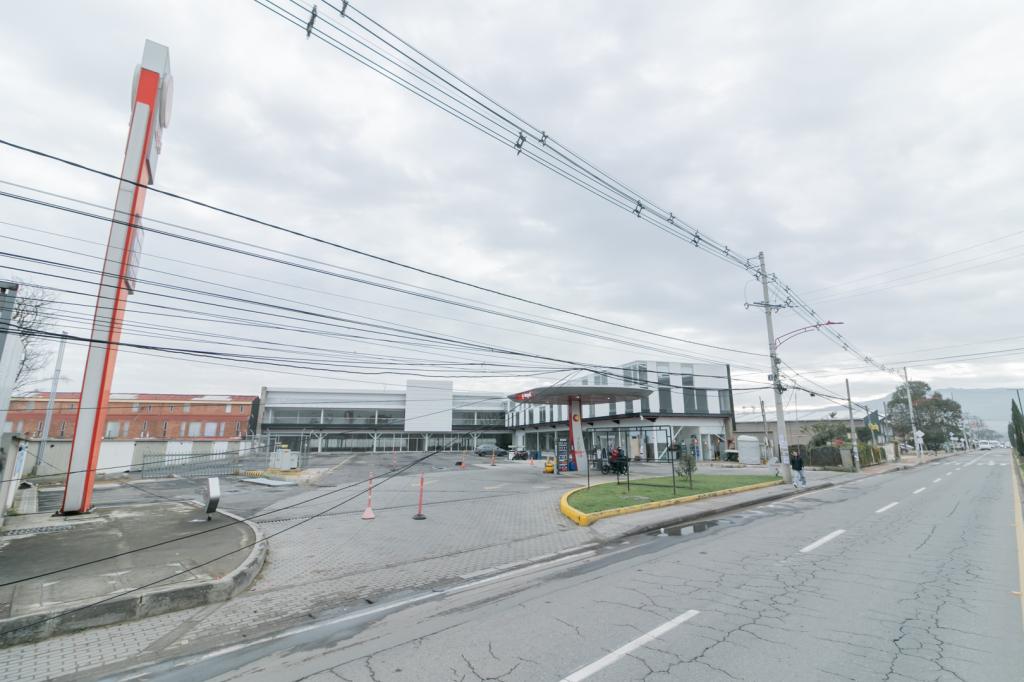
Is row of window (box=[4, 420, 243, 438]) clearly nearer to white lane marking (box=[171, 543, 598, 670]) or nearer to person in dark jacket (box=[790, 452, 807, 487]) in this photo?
person in dark jacket (box=[790, 452, 807, 487])

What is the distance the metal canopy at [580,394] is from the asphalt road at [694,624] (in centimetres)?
1863

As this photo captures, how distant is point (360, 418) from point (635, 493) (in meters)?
59.9

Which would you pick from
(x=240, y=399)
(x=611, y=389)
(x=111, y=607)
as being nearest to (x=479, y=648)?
(x=111, y=607)

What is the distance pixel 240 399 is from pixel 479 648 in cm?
7215

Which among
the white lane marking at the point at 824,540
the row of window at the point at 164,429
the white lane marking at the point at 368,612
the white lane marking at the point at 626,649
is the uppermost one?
the row of window at the point at 164,429

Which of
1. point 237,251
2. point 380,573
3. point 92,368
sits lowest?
point 380,573

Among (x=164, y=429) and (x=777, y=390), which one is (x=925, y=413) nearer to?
(x=777, y=390)

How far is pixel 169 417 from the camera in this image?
6119 centimetres

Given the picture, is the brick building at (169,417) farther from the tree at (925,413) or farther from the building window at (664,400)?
the tree at (925,413)

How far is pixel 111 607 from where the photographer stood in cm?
589

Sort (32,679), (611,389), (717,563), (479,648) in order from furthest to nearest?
(611,389) → (717,563) → (479,648) → (32,679)

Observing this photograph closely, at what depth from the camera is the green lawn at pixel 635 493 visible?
14.6 metres

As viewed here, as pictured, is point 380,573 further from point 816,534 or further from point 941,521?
point 941,521

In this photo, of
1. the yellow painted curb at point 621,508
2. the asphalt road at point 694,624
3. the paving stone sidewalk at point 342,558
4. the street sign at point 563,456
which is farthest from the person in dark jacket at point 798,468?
the asphalt road at point 694,624
